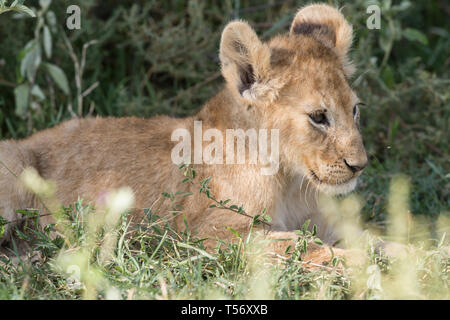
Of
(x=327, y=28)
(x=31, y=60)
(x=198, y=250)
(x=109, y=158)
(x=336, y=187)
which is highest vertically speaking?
(x=327, y=28)

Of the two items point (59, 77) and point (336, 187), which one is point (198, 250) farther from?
point (59, 77)

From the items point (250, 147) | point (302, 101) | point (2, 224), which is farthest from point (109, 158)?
point (302, 101)

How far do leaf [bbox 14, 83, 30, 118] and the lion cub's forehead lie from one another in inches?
110

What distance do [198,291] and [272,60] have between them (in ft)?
5.54

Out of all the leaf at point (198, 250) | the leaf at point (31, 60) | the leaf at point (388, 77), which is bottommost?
the leaf at point (198, 250)

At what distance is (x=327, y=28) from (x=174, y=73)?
2371 millimetres

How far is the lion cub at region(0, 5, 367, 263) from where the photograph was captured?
4125 mm

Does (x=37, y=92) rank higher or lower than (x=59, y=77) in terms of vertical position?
lower

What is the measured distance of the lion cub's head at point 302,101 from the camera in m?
4.11

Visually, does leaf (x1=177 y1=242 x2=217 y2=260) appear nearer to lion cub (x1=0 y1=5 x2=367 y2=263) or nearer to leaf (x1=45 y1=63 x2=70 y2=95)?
lion cub (x1=0 y1=5 x2=367 y2=263)

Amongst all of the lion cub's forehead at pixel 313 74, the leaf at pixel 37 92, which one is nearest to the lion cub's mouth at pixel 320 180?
the lion cub's forehead at pixel 313 74

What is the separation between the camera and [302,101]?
413cm

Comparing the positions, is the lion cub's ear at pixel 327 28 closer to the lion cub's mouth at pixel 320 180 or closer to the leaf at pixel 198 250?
the lion cub's mouth at pixel 320 180
